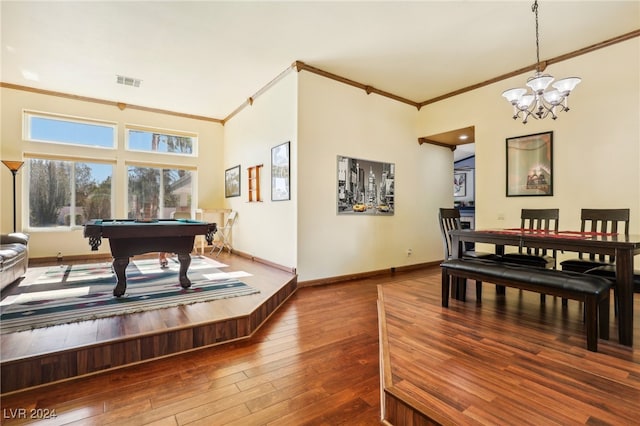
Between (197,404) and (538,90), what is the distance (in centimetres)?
397

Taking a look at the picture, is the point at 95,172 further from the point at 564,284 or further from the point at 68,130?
the point at 564,284

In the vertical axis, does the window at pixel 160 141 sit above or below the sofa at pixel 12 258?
above

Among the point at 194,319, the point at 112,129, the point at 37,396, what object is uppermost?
the point at 112,129

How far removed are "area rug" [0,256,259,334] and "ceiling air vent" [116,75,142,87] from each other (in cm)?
313

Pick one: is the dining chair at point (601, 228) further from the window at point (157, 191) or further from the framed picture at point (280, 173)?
the window at point (157, 191)

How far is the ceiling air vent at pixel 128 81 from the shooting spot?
4.98 meters

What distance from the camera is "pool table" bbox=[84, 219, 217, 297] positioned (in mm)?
2994

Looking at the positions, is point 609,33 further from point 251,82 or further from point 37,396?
point 37,396

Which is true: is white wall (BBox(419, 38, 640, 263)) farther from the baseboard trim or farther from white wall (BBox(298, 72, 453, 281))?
the baseboard trim

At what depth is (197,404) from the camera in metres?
1.74

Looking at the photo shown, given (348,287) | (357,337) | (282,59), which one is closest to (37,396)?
(357,337)

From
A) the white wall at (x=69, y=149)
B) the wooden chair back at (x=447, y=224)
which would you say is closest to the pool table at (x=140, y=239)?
the wooden chair back at (x=447, y=224)

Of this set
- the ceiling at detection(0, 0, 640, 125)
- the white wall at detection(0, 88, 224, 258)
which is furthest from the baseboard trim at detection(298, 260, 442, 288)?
the white wall at detection(0, 88, 224, 258)

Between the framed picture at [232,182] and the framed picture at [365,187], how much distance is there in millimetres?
2829
